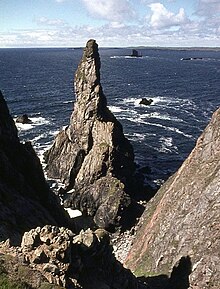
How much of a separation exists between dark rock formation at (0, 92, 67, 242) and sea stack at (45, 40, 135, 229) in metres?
16.8

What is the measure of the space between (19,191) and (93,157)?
1197 inches

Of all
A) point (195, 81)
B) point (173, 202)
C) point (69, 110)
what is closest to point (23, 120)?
point (69, 110)

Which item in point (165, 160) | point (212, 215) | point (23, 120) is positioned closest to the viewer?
point (212, 215)

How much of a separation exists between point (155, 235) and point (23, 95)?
111152 mm

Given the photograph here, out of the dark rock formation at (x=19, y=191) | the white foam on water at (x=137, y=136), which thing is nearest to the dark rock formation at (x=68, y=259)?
the dark rock formation at (x=19, y=191)

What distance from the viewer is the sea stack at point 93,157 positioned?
60938 millimetres

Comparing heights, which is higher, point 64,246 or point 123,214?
point 64,246

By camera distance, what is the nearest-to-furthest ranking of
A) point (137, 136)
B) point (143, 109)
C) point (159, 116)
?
1. point (137, 136)
2. point (159, 116)
3. point (143, 109)

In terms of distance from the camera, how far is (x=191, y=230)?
118 feet

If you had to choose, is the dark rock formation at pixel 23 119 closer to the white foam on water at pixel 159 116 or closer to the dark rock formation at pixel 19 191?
the white foam on water at pixel 159 116

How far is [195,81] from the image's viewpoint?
622 ft

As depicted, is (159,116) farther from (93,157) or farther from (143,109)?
(93,157)

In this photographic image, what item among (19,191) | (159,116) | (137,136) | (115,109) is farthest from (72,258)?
(115,109)

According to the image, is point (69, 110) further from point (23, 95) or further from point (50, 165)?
point (50, 165)
